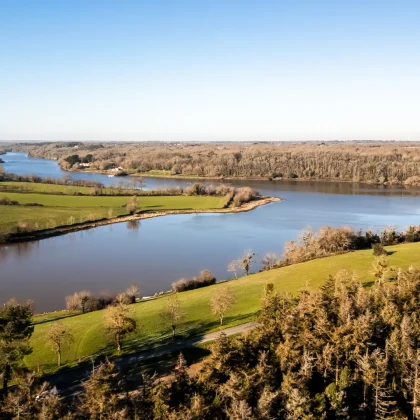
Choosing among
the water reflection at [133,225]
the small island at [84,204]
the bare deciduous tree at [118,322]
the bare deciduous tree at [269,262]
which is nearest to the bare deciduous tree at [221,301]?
the bare deciduous tree at [118,322]

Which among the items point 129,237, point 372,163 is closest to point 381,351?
point 129,237

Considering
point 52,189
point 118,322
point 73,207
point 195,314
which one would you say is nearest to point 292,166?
point 52,189

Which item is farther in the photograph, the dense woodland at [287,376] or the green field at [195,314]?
the green field at [195,314]

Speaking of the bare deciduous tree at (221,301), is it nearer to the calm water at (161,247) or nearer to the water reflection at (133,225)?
the calm water at (161,247)

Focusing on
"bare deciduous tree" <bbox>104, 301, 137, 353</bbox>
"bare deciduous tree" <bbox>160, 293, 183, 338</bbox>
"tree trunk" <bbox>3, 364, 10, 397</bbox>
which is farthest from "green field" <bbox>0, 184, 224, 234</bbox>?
"tree trunk" <bbox>3, 364, 10, 397</bbox>

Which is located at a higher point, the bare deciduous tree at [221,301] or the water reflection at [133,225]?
the bare deciduous tree at [221,301]

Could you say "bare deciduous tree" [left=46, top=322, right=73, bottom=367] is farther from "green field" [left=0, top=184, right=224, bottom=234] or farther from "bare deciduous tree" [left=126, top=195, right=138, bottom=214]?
"bare deciduous tree" [left=126, top=195, right=138, bottom=214]

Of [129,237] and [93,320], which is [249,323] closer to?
[93,320]
